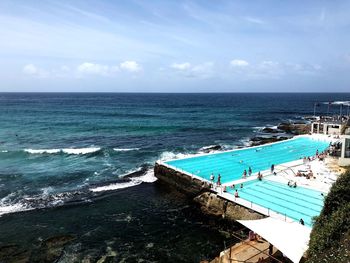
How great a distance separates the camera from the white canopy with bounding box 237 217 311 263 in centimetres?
1252

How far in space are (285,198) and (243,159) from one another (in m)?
12.0

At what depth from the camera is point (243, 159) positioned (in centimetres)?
3516

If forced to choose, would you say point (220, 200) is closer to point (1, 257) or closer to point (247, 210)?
point (247, 210)

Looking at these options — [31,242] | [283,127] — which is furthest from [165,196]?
[283,127]

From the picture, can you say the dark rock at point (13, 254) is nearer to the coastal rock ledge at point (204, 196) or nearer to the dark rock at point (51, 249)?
the dark rock at point (51, 249)

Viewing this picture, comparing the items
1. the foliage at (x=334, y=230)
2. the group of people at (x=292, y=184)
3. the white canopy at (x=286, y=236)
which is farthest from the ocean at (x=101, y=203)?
the foliage at (x=334, y=230)

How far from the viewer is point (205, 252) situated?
60.6 feet

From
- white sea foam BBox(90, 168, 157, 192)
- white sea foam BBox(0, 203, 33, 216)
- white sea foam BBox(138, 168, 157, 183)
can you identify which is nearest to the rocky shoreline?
white sea foam BBox(138, 168, 157, 183)

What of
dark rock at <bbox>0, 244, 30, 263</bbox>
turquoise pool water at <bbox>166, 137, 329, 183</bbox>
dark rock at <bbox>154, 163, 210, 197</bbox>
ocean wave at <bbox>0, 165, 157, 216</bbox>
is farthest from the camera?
turquoise pool water at <bbox>166, 137, 329, 183</bbox>

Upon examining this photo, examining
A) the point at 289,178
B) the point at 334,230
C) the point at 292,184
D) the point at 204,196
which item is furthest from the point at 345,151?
the point at 334,230

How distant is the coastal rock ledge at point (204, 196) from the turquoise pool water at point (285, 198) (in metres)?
1.49

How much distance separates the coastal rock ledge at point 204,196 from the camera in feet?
70.8

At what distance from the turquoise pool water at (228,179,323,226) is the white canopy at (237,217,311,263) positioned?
19.4ft

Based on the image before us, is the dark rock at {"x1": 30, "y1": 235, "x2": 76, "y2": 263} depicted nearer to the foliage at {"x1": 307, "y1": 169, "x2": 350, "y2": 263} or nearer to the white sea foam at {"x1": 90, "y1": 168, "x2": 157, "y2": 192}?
the white sea foam at {"x1": 90, "y1": 168, "x2": 157, "y2": 192}
